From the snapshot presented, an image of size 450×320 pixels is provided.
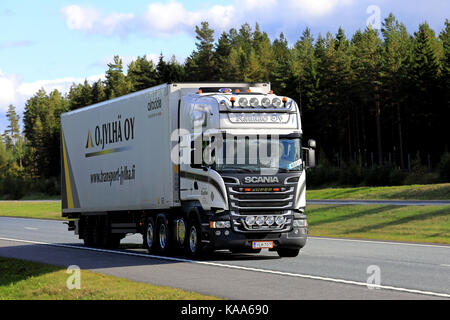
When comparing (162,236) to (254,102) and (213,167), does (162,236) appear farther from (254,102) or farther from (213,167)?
(254,102)

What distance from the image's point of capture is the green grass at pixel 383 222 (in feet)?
96.1

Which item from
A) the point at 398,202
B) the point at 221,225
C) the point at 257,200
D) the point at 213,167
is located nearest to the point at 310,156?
the point at 257,200

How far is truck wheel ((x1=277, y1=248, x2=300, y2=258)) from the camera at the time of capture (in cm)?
1922

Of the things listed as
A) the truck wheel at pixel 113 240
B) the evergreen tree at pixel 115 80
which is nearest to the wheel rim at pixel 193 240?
the truck wheel at pixel 113 240

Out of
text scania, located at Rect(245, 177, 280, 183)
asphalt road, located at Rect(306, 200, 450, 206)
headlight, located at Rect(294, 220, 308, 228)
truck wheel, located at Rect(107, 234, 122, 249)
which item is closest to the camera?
text scania, located at Rect(245, 177, 280, 183)

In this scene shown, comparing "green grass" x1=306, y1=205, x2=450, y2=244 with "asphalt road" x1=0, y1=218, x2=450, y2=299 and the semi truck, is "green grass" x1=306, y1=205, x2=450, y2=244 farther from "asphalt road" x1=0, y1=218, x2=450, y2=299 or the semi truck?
the semi truck

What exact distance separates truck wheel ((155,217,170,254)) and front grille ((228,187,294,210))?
9.94 ft

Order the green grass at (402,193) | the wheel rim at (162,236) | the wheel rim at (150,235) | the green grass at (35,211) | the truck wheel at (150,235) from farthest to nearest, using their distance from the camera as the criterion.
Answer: the green grass at (35,211)
the green grass at (402,193)
the wheel rim at (150,235)
the truck wheel at (150,235)
the wheel rim at (162,236)

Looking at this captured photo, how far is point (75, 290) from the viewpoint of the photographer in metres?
13.0

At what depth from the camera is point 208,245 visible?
1817cm

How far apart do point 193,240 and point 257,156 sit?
8.90 feet

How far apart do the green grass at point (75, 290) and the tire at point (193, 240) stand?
129 inches

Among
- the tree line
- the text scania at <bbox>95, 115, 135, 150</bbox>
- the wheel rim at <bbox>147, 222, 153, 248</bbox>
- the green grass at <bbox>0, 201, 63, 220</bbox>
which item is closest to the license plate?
the wheel rim at <bbox>147, 222, 153, 248</bbox>

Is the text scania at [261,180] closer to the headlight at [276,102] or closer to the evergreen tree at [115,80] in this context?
the headlight at [276,102]
